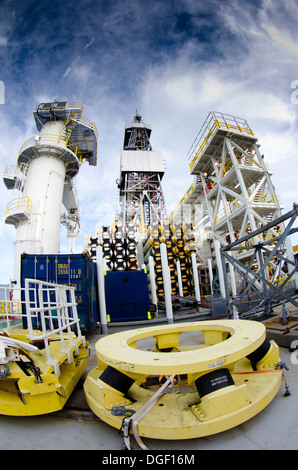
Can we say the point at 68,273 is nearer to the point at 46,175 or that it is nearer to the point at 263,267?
the point at 263,267

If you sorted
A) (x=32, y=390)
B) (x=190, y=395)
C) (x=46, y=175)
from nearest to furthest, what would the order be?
1. (x=32, y=390)
2. (x=190, y=395)
3. (x=46, y=175)

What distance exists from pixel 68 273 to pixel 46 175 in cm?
891

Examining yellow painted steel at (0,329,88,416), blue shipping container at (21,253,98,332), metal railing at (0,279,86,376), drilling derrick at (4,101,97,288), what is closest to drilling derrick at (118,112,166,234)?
drilling derrick at (4,101,97,288)

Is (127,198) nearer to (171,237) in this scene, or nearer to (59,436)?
(171,237)

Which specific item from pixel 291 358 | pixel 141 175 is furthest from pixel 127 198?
pixel 291 358

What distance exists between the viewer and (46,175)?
12391mm

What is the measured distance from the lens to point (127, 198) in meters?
24.6

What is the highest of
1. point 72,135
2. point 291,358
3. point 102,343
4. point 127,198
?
point 72,135

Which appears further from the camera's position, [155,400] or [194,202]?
[194,202]

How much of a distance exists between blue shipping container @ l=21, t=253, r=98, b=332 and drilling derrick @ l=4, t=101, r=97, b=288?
3.81 metres

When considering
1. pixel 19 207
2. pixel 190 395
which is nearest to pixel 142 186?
pixel 19 207
